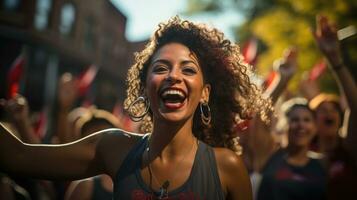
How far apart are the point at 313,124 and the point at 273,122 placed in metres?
0.93

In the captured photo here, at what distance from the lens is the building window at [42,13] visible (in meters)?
21.2

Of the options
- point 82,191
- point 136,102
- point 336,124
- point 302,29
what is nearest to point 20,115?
point 82,191

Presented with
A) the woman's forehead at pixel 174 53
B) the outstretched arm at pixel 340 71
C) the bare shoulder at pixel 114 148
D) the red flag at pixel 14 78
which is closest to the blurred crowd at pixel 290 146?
the outstretched arm at pixel 340 71

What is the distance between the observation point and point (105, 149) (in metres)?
2.35

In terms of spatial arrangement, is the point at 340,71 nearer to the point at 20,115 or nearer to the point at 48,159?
the point at 48,159

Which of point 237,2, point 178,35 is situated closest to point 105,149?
point 178,35

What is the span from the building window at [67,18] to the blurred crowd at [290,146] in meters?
18.5

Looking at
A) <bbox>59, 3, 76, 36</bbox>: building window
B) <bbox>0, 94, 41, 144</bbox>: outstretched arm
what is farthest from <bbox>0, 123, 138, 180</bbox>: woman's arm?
<bbox>59, 3, 76, 36</bbox>: building window

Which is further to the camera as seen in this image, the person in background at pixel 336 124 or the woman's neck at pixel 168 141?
the person in background at pixel 336 124

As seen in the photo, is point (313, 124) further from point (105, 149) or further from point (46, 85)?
point (46, 85)

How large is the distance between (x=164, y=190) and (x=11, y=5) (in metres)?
20.1

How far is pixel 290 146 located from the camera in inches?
165

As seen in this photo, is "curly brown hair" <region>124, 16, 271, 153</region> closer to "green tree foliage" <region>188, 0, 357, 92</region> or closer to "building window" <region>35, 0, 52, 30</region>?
"green tree foliage" <region>188, 0, 357, 92</region>

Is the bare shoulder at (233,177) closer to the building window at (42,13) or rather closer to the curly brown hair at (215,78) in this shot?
the curly brown hair at (215,78)
